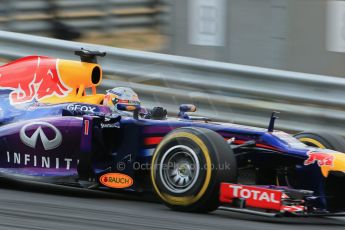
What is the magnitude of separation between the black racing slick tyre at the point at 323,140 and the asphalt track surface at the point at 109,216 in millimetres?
584

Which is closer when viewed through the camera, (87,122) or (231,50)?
(87,122)

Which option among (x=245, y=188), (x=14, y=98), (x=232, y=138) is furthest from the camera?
(x=14, y=98)

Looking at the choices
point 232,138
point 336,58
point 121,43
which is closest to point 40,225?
point 232,138

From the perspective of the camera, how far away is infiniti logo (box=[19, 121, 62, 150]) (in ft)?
25.0

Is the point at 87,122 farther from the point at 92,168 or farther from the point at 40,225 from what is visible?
the point at 40,225

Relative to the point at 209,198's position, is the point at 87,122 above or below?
above

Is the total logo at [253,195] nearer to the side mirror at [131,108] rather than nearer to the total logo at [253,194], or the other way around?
the total logo at [253,194]

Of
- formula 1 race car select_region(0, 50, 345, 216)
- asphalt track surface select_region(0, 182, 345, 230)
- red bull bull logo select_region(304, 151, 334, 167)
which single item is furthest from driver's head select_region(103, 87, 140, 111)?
red bull bull logo select_region(304, 151, 334, 167)

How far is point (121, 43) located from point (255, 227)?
9520mm

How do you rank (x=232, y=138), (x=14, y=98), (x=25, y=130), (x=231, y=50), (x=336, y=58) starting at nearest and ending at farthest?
(x=232, y=138) → (x=25, y=130) → (x=14, y=98) → (x=336, y=58) → (x=231, y=50)

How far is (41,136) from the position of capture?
767cm

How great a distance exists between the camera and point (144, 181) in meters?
7.27

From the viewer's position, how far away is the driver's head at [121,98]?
7789 millimetres

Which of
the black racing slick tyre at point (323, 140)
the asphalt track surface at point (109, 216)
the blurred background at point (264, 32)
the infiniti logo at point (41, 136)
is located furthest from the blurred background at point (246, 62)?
the asphalt track surface at point (109, 216)
